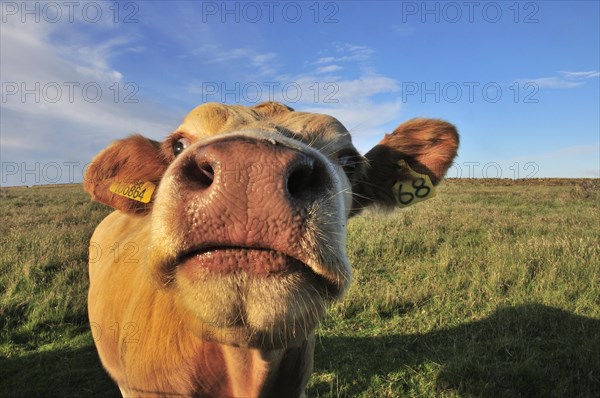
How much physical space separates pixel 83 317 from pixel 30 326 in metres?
0.70

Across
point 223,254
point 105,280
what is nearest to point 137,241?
point 105,280

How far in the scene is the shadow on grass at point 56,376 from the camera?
4.91 metres

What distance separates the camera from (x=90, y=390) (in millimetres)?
5012

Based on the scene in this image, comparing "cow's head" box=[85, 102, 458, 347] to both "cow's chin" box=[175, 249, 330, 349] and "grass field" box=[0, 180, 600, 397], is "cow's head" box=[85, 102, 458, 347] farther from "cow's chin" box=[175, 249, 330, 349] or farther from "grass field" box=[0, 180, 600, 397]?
"grass field" box=[0, 180, 600, 397]

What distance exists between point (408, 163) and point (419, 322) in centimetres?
308

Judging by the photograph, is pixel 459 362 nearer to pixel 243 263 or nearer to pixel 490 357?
pixel 490 357

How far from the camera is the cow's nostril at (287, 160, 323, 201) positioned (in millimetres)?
1708

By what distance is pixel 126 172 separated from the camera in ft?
11.1

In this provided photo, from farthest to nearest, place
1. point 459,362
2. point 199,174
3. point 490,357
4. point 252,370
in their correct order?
point 490,357
point 459,362
point 252,370
point 199,174

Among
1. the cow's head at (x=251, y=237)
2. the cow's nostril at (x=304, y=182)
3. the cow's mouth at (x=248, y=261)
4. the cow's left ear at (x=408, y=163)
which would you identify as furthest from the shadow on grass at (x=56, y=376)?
the cow's nostril at (x=304, y=182)

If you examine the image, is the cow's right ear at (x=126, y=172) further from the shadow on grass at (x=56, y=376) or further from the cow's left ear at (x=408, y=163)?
the shadow on grass at (x=56, y=376)

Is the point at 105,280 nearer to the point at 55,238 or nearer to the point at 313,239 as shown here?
the point at 313,239

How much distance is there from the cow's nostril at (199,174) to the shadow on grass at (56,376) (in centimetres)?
437

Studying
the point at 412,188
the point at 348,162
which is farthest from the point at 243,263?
the point at 412,188
